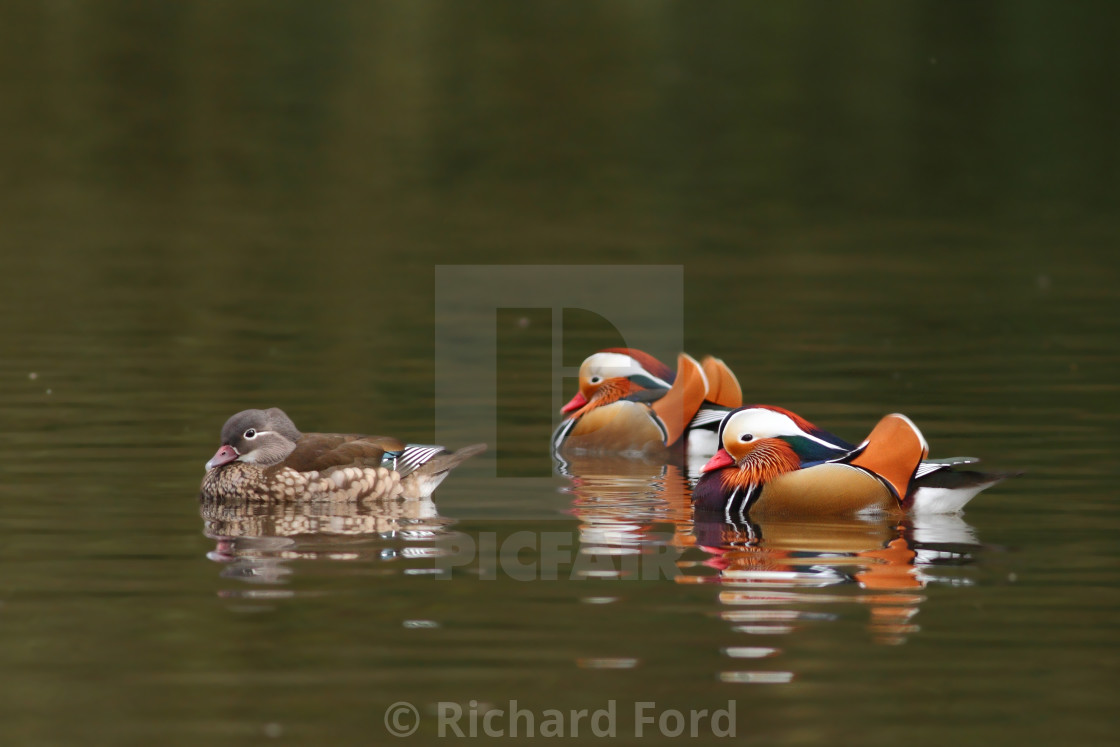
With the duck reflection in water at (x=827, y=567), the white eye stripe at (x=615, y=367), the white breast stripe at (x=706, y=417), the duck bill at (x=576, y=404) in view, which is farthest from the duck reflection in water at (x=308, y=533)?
the white eye stripe at (x=615, y=367)

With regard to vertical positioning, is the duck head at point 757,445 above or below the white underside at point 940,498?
above

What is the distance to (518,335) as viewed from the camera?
1916 centimetres

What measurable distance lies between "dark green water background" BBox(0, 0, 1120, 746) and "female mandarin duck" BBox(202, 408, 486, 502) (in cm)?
40

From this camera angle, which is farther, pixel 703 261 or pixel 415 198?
pixel 415 198

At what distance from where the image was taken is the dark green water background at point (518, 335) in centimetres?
834

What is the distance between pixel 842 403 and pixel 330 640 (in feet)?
23.7

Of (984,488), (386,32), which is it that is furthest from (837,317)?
(386,32)

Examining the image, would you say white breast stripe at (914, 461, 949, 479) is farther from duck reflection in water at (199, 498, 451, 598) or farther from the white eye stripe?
the white eye stripe

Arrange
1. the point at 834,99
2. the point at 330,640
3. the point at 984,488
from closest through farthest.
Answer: the point at 330,640, the point at 984,488, the point at 834,99

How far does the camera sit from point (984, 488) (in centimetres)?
1127

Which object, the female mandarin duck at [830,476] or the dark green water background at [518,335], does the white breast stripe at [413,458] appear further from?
the female mandarin duck at [830,476]

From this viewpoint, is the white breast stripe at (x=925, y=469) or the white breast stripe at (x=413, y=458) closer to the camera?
the white breast stripe at (x=925, y=469)

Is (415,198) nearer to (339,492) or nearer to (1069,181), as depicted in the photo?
(1069,181)

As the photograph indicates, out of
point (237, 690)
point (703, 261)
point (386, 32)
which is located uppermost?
point (386, 32)
